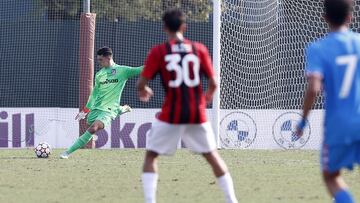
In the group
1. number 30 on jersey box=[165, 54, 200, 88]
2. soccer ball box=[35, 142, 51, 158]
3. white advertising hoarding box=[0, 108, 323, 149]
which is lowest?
white advertising hoarding box=[0, 108, 323, 149]

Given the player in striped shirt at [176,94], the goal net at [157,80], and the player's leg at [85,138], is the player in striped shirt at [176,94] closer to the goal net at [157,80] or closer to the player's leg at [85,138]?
the player's leg at [85,138]

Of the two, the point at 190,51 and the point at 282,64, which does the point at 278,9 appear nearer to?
the point at 282,64

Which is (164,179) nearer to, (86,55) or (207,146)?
(207,146)

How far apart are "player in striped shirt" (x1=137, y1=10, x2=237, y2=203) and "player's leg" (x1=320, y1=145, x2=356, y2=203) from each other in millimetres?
1982

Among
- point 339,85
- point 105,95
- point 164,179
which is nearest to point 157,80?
point 105,95

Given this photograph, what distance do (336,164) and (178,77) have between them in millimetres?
2249

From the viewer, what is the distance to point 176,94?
9.06m

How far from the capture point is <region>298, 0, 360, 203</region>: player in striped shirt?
23.7 feet

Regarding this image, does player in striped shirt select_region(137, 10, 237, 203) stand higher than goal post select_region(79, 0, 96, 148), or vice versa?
player in striped shirt select_region(137, 10, 237, 203)

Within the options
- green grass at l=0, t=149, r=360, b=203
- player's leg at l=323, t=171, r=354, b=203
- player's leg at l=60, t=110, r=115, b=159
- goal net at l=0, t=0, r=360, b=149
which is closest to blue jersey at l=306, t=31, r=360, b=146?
player's leg at l=323, t=171, r=354, b=203

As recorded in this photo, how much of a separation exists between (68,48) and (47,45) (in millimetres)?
583

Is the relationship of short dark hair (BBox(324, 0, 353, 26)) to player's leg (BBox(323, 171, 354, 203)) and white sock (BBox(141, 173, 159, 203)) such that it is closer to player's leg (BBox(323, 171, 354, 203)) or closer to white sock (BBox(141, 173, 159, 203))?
player's leg (BBox(323, 171, 354, 203))

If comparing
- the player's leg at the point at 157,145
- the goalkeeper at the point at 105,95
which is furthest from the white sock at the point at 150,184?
the goalkeeper at the point at 105,95

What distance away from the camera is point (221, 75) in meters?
21.4
